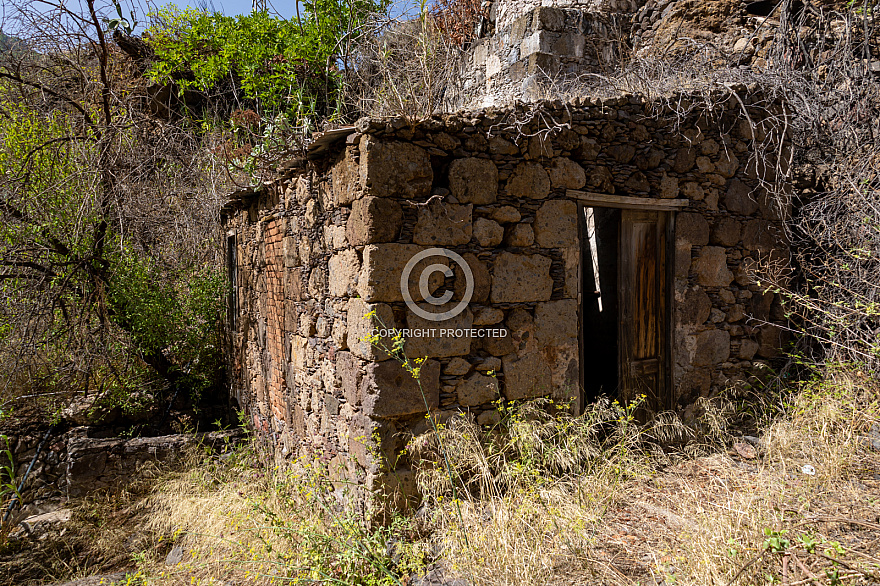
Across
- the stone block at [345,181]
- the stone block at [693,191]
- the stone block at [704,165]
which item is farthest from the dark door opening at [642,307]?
the stone block at [345,181]

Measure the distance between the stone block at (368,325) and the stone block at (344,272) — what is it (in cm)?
12

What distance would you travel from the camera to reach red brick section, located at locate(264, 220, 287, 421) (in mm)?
4836

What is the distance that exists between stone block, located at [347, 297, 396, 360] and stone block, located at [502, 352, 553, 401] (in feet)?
2.83

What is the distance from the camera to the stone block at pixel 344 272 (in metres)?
3.42

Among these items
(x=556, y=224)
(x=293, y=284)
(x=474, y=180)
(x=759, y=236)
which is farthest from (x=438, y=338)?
(x=759, y=236)

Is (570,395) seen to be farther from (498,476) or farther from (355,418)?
(355,418)

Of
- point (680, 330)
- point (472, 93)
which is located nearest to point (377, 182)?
point (680, 330)

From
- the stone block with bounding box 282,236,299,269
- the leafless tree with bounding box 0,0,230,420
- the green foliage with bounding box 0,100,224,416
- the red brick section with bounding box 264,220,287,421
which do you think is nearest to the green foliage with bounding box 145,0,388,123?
the leafless tree with bounding box 0,0,230,420

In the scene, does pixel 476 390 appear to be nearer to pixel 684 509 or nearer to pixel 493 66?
pixel 684 509

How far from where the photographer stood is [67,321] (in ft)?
19.5

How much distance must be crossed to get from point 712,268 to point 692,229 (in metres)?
0.39

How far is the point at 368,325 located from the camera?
129 inches

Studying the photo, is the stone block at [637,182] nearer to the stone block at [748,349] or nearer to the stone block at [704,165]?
the stone block at [704,165]

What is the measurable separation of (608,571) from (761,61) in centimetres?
558
